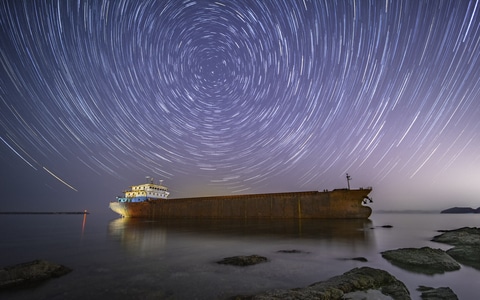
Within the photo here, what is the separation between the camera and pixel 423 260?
8.21 m

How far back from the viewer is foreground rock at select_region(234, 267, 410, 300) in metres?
4.82

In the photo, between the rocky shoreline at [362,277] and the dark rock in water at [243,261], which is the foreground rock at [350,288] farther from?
the dark rock in water at [243,261]

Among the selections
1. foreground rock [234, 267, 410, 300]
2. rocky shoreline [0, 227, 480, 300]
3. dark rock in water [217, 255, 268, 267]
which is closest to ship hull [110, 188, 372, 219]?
rocky shoreline [0, 227, 480, 300]

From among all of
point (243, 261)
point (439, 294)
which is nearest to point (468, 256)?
point (439, 294)

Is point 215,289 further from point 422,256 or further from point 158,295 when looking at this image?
point 422,256

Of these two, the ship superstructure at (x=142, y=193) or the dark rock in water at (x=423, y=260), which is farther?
the ship superstructure at (x=142, y=193)

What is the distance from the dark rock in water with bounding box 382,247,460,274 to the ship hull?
20518mm

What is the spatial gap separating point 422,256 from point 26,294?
43.0ft

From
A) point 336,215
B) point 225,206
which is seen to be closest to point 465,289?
point 336,215

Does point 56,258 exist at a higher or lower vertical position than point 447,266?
lower

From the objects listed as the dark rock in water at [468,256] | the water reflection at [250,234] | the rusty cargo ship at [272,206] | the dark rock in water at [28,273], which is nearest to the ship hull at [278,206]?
the rusty cargo ship at [272,206]

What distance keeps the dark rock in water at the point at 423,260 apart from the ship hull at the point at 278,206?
20.5m

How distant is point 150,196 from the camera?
184ft

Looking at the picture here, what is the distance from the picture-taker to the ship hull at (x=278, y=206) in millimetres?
29297
